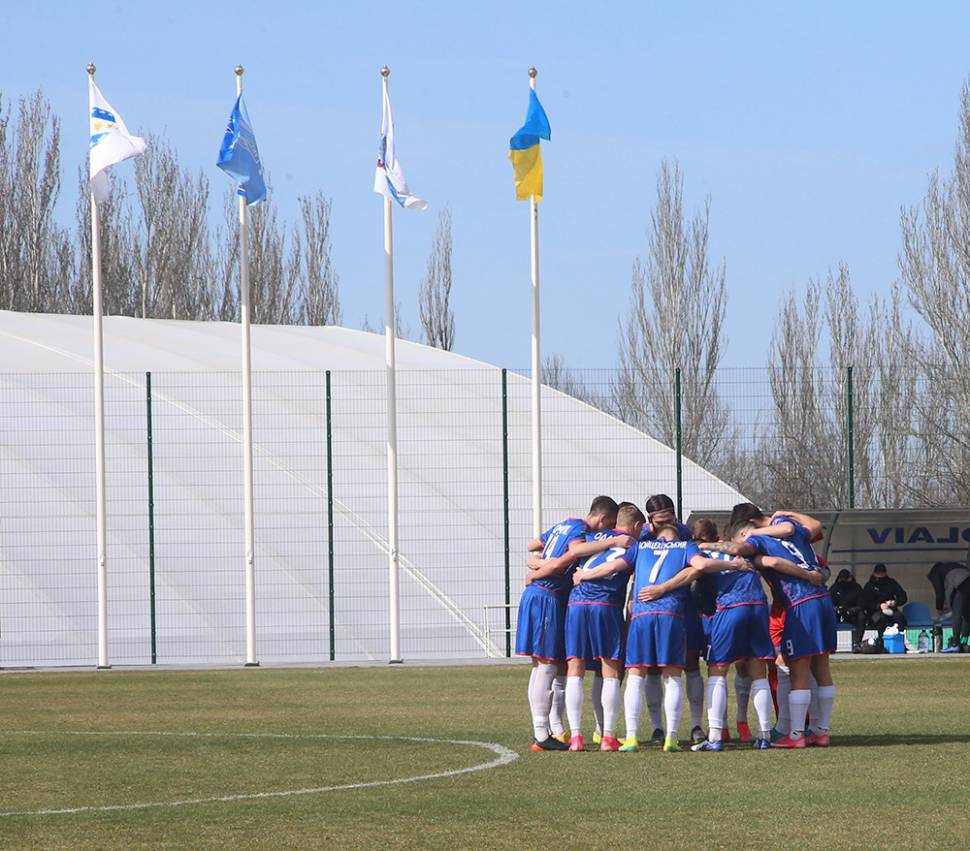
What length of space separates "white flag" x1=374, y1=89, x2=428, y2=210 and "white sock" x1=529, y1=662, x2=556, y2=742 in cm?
1140

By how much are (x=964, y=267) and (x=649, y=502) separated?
121 ft

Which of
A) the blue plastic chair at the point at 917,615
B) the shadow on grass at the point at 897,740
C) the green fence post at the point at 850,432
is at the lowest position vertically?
the blue plastic chair at the point at 917,615

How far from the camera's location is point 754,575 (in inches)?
518

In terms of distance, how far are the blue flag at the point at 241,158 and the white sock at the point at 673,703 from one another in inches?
485

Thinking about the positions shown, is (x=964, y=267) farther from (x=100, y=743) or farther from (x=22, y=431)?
(x=100, y=743)

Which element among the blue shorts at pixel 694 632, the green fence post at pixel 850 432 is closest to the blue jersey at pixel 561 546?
the blue shorts at pixel 694 632

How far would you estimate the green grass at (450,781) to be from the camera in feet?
30.0

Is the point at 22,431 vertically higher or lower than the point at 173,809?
higher

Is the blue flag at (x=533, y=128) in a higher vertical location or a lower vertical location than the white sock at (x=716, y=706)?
higher

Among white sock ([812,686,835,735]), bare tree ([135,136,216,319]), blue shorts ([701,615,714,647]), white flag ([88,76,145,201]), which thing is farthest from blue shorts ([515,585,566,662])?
bare tree ([135,136,216,319])

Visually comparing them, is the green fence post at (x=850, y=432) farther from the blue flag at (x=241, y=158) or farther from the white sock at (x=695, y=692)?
the white sock at (x=695, y=692)

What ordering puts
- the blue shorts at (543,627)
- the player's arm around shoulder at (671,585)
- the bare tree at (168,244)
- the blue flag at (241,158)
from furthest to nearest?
Answer: the bare tree at (168,244) → the blue flag at (241,158) → the blue shorts at (543,627) → the player's arm around shoulder at (671,585)

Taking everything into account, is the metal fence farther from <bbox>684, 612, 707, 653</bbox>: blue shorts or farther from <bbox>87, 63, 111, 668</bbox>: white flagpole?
<bbox>684, 612, 707, 653</bbox>: blue shorts

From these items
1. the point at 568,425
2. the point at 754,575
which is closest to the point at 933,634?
the point at 568,425
